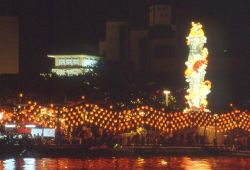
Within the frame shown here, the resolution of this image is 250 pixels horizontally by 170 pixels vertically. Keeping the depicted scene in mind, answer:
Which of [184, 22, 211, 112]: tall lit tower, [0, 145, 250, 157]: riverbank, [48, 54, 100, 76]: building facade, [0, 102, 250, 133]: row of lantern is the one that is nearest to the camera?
[0, 145, 250, 157]: riverbank

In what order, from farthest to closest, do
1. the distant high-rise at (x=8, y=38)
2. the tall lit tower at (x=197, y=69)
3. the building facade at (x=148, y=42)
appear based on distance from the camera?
the building facade at (x=148, y=42) < the tall lit tower at (x=197, y=69) < the distant high-rise at (x=8, y=38)

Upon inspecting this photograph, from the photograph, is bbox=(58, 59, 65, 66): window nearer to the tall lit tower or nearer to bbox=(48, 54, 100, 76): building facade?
bbox=(48, 54, 100, 76): building facade

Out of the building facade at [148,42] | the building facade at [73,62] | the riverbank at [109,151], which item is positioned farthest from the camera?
the building facade at [73,62]

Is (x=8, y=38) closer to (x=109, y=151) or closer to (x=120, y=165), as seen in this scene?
(x=109, y=151)

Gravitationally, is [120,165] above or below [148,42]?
below

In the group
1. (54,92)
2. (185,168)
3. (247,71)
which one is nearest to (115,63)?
(247,71)

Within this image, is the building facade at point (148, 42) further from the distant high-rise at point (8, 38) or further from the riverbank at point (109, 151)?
the riverbank at point (109, 151)

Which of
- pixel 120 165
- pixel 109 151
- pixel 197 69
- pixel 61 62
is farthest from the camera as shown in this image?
pixel 61 62

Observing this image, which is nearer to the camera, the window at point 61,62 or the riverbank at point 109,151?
the riverbank at point 109,151

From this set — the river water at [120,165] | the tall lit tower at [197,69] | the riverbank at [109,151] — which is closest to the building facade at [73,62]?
the tall lit tower at [197,69]

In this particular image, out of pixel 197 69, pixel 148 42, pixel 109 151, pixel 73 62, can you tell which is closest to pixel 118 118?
pixel 109 151

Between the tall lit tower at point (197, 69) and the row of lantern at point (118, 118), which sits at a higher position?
the tall lit tower at point (197, 69)

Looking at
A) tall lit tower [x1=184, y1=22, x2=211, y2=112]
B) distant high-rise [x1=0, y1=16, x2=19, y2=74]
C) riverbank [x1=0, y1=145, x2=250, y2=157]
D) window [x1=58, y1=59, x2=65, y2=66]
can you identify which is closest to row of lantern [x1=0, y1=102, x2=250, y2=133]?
riverbank [x1=0, y1=145, x2=250, y2=157]

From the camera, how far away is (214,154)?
4116 centimetres
